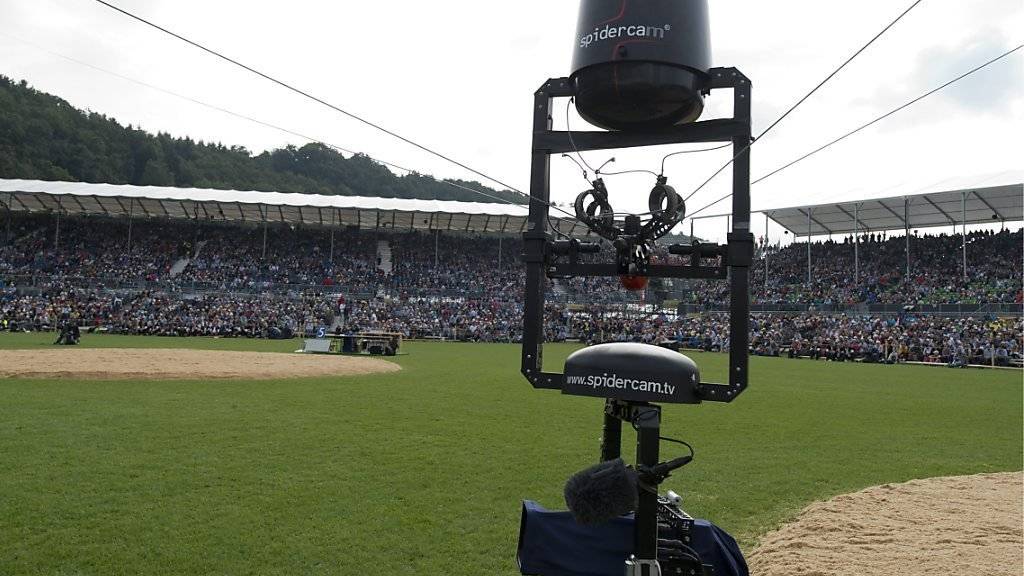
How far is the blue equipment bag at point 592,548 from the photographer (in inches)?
99.6

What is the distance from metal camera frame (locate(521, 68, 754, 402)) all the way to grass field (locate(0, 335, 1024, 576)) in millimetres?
2690

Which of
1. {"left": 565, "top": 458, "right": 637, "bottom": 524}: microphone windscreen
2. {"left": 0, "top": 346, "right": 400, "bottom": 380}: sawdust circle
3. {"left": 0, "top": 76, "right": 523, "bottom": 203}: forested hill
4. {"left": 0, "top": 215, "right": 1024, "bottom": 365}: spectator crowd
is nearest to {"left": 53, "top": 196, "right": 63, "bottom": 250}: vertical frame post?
{"left": 0, "top": 215, "right": 1024, "bottom": 365}: spectator crowd

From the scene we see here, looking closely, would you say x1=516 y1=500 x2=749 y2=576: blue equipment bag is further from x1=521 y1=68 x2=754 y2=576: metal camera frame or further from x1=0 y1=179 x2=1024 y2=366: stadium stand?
x1=0 y1=179 x2=1024 y2=366: stadium stand

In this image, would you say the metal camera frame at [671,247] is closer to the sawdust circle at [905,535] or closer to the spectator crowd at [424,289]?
the sawdust circle at [905,535]

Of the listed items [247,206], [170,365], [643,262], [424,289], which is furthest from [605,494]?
[247,206]

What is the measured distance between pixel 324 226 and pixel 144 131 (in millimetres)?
44222

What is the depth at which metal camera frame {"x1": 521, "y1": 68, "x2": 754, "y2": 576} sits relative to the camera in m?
2.28

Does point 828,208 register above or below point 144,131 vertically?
below

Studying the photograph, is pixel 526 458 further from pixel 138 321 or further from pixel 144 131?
pixel 144 131

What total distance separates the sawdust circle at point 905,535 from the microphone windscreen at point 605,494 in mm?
3131

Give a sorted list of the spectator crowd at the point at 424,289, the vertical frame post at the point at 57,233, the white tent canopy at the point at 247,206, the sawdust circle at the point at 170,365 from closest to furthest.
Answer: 1. the sawdust circle at the point at 170,365
2. the spectator crowd at the point at 424,289
3. the white tent canopy at the point at 247,206
4. the vertical frame post at the point at 57,233

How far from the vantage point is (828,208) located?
43.8 m

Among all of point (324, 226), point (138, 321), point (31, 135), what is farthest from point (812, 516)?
point (31, 135)

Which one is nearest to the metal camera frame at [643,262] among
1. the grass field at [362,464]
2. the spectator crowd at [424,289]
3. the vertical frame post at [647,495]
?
the vertical frame post at [647,495]
